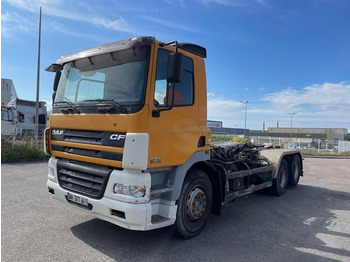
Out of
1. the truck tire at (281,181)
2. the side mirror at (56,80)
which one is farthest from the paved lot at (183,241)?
the side mirror at (56,80)

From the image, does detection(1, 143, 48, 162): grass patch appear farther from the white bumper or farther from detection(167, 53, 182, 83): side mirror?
detection(167, 53, 182, 83): side mirror

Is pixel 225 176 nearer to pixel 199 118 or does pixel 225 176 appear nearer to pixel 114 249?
pixel 199 118

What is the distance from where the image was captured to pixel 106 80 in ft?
14.0

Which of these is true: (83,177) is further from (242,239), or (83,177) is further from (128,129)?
(242,239)

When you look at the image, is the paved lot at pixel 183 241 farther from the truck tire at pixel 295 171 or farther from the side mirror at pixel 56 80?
the side mirror at pixel 56 80

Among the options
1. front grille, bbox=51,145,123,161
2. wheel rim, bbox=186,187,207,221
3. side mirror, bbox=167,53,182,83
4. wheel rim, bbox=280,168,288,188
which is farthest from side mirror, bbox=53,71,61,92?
wheel rim, bbox=280,168,288,188

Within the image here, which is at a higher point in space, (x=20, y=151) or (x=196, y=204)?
(x=20, y=151)

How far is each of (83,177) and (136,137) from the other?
1.17 meters

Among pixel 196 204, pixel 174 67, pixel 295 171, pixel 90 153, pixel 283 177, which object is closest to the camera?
pixel 174 67

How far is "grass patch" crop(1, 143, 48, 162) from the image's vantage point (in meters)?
12.8

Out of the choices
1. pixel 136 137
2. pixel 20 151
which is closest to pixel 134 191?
pixel 136 137

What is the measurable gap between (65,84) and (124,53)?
138 cm

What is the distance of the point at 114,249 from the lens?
4070mm

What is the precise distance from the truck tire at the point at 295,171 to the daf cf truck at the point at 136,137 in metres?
4.61
